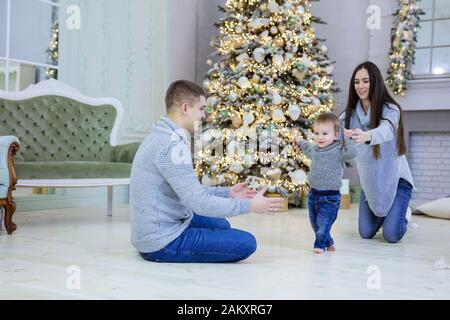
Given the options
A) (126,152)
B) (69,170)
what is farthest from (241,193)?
(126,152)

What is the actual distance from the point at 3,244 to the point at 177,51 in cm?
401

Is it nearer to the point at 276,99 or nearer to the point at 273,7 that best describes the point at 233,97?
the point at 276,99

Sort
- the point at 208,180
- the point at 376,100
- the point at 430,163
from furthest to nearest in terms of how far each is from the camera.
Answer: the point at 430,163 → the point at 208,180 → the point at 376,100

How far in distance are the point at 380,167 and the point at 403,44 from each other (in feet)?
10.4

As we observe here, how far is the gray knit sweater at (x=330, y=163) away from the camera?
125 inches

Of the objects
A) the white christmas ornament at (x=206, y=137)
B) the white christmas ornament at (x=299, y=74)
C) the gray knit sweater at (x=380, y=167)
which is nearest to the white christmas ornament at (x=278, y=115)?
the white christmas ornament at (x=299, y=74)

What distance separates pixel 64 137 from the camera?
16.0 ft

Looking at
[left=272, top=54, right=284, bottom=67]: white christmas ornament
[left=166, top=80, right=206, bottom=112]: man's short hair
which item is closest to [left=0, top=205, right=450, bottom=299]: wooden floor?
[left=166, top=80, right=206, bottom=112]: man's short hair

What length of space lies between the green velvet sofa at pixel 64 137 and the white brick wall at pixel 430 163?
3228 millimetres

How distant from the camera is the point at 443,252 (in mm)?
3273

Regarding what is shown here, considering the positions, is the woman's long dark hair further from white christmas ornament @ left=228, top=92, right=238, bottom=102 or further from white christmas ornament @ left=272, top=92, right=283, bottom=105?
white christmas ornament @ left=228, top=92, right=238, bottom=102

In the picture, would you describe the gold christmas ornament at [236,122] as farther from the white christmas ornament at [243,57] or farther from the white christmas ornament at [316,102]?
the white christmas ornament at [316,102]

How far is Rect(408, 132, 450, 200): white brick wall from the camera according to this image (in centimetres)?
628
